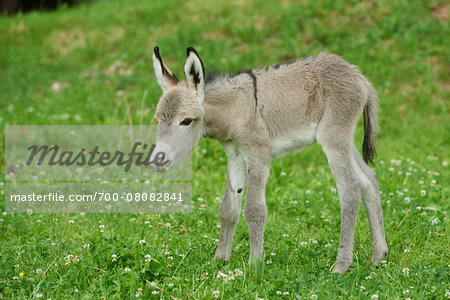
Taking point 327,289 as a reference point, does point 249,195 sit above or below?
above

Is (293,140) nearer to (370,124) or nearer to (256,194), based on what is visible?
(256,194)

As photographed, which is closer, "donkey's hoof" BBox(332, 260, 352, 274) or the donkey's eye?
the donkey's eye

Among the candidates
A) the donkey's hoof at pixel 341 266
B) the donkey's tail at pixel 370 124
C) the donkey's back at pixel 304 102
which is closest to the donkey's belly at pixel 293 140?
the donkey's back at pixel 304 102

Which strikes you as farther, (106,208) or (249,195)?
(106,208)

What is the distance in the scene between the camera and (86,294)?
14.2ft

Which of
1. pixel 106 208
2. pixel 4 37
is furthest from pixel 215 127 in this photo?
pixel 4 37

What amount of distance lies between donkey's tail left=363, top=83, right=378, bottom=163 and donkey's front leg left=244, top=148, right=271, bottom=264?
1.26 m

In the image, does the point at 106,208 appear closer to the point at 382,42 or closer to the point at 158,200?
the point at 158,200

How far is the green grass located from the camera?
15.3ft

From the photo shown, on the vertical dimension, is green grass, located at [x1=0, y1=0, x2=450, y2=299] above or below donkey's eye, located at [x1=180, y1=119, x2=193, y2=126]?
below

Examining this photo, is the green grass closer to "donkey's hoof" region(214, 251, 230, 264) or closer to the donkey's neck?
"donkey's hoof" region(214, 251, 230, 264)

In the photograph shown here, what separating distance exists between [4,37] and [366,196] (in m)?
13.2

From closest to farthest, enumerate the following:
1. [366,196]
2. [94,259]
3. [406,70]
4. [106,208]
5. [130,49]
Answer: [94,259], [366,196], [106,208], [406,70], [130,49]

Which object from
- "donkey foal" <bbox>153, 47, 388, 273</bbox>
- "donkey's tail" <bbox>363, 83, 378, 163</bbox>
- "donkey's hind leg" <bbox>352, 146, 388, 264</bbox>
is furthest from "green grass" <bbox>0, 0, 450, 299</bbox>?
"donkey's tail" <bbox>363, 83, 378, 163</bbox>
